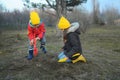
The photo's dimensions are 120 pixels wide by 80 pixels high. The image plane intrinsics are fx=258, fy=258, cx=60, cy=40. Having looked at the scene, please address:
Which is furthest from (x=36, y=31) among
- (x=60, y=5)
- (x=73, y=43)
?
(x=60, y=5)

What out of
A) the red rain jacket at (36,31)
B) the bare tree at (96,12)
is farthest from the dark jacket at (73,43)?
the bare tree at (96,12)

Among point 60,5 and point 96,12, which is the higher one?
point 60,5

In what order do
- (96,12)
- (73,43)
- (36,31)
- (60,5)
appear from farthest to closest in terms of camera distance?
(96,12)
(60,5)
(36,31)
(73,43)

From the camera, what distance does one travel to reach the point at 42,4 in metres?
16.5

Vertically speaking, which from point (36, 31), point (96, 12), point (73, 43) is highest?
point (36, 31)

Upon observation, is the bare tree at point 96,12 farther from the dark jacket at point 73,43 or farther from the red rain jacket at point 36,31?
the dark jacket at point 73,43

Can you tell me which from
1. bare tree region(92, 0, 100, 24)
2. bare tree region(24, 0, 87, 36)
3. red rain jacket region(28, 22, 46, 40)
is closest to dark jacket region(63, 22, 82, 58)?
red rain jacket region(28, 22, 46, 40)

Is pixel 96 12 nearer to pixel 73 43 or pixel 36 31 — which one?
pixel 36 31

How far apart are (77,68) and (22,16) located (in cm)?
3146

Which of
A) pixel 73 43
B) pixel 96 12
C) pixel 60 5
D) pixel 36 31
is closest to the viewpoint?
pixel 73 43

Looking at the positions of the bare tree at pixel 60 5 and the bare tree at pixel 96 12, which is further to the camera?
the bare tree at pixel 96 12

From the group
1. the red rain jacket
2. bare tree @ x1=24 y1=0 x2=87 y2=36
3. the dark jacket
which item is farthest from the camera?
bare tree @ x1=24 y1=0 x2=87 y2=36

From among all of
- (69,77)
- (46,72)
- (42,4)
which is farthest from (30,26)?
(42,4)

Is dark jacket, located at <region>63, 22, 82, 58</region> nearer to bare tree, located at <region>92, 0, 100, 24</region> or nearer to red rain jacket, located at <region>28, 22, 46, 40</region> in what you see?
red rain jacket, located at <region>28, 22, 46, 40</region>
